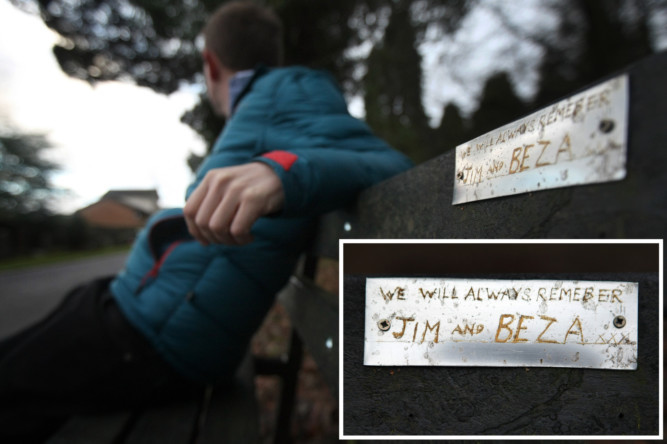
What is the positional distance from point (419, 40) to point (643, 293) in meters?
3.17

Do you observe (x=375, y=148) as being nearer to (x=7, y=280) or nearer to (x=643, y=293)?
(x=643, y=293)

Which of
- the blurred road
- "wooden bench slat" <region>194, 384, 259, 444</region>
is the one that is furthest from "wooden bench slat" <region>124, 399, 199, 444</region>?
the blurred road

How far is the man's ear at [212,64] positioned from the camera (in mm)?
1731

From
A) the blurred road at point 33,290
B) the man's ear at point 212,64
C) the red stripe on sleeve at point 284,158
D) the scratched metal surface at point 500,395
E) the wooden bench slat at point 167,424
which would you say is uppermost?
the man's ear at point 212,64

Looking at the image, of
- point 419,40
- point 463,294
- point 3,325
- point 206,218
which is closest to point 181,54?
point 419,40

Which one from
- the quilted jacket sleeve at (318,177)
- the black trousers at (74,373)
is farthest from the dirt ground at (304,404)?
the quilted jacket sleeve at (318,177)

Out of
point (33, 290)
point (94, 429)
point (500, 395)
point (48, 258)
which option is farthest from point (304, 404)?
point (48, 258)

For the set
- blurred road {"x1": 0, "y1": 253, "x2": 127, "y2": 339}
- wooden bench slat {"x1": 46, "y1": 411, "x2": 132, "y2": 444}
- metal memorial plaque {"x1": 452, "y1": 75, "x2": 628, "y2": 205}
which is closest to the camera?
metal memorial plaque {"x1": 452, "y1": 75, "x2": 628, "y2": 205}

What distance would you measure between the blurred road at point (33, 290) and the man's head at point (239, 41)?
154 inches

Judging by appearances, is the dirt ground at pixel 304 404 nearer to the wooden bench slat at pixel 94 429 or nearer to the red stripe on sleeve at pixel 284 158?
the wooden bench slat at pixel 94 429

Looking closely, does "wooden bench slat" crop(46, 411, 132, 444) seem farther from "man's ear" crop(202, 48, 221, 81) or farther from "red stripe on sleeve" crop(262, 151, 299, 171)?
"man's ear" crop(202, 48, 221, 81)

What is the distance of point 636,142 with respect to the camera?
241 mm

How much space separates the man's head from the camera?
1.67m

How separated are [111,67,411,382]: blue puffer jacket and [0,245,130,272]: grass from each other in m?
10.4
